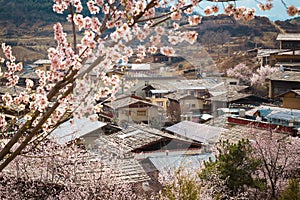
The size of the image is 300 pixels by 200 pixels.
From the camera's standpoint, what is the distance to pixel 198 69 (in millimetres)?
9555

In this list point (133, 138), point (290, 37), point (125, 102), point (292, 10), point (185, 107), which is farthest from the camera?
point (290, 37)

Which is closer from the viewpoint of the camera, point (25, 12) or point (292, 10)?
point (292, 10)

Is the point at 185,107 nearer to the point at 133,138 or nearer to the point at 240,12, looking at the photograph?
the point at 133,138

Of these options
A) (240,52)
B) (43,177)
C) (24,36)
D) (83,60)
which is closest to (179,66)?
(43,177)

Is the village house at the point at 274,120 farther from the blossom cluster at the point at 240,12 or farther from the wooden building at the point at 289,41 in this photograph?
the wooden building at the point at 289,41

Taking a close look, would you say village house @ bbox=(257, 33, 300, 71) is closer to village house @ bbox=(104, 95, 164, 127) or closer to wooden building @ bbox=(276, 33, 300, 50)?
wooden building @ bbox=(276, 33, 300, 50)

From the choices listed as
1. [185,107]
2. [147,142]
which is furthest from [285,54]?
[147,142]

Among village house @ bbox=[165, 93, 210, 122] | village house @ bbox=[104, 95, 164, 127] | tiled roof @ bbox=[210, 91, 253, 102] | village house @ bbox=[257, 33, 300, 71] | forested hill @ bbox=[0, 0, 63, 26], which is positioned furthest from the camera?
forested hill @ bbox=[0, 0, 63, 26]

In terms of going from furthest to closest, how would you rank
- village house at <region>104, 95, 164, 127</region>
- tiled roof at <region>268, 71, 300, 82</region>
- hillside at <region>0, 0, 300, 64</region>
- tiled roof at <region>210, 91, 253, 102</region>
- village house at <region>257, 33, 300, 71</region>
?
hillside at <region>0, 0, 300, 64</region> < village house at <region>257, 33, 300, 71</region> < tiled roof at <region>268, 71, 300, 82</region> < tiled roof at <region>210, 91, 253, 102</region> < village house at <region>104, 95, 164, 127</region>

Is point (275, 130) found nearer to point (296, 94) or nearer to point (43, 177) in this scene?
point (296, 94)

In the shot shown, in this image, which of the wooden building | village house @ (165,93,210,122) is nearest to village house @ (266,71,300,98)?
village house @ (165,93,210,122)

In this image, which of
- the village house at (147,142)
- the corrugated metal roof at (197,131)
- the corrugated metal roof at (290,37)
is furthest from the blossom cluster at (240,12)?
the corrugated metal roof at (290,37)

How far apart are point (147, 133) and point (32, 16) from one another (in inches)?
901

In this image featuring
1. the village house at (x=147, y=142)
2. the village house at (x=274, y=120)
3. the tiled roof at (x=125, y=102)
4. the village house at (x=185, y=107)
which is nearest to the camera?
the village house at (x=147, y=142)
